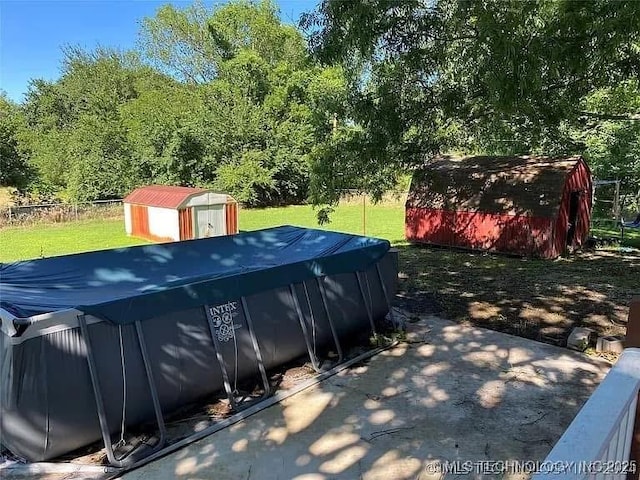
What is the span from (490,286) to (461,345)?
10.4 feet

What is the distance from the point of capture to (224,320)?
4320 millimetres

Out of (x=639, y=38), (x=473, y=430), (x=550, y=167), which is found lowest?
(x=473, y=430)

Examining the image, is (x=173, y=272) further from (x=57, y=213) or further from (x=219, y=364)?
(x=57, y=213)

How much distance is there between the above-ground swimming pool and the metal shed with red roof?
8076mm

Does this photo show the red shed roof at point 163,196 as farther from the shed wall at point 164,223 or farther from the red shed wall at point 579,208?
the red shed wall at point 579,208

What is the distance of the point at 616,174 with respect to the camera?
17.2 m

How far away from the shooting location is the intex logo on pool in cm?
426

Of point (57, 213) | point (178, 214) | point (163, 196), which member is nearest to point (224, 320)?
point (178, 214)

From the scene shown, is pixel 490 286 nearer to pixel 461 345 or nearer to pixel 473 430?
pixel 461 345

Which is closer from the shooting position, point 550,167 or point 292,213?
point 550,167

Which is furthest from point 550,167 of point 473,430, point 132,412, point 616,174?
point 132,412

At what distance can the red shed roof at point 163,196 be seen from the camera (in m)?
14.0

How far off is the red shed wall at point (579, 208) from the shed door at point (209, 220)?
944cm

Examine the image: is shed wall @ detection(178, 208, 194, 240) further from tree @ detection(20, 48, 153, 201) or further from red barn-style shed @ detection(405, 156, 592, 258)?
tree @ detection(20, 48, 153, 201)
